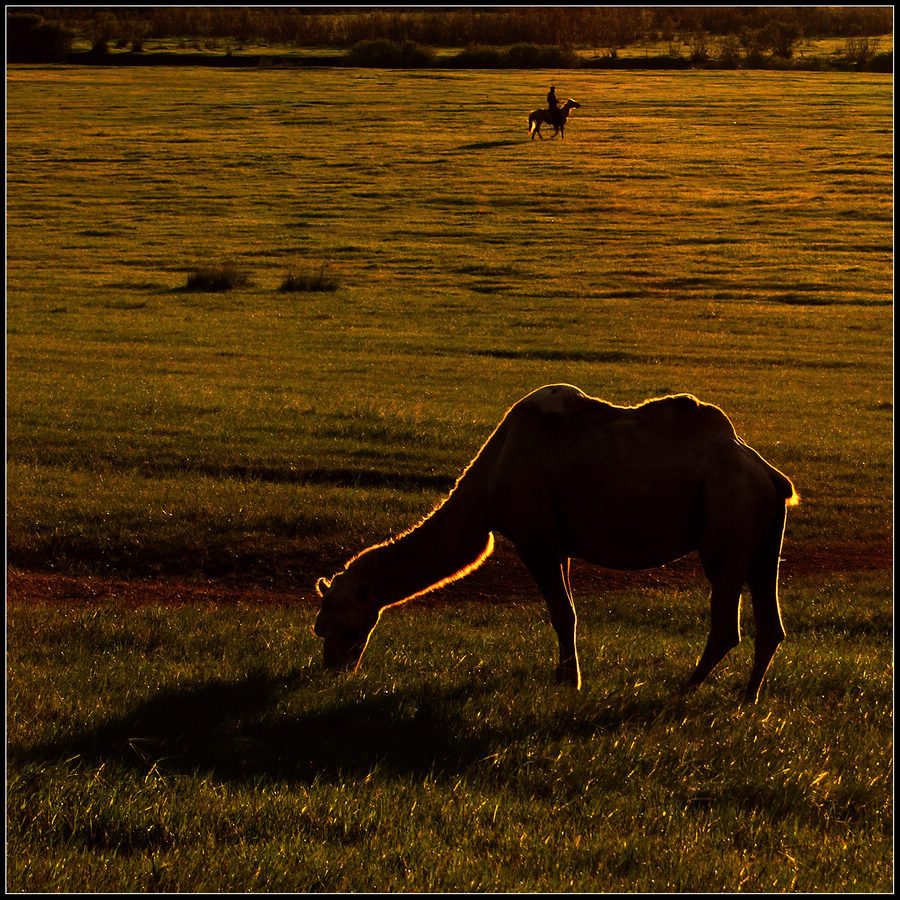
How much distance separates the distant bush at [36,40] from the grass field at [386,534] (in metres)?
47.8

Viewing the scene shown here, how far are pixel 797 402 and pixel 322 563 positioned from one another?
12.6 m

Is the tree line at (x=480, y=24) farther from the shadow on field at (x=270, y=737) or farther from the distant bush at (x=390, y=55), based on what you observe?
the shadow on field at (x=270, y=737)

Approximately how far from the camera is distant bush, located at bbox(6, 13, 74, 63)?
89.2 m

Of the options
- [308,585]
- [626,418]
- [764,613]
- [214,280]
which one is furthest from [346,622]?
[214,280]

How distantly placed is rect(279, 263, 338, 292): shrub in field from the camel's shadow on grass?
27339 millimetres

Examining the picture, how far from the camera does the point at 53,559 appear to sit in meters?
13.2

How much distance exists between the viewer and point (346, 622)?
29.5ft

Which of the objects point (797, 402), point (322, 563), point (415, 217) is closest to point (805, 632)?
point (322, 563)

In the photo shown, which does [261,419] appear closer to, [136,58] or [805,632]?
[805,632]

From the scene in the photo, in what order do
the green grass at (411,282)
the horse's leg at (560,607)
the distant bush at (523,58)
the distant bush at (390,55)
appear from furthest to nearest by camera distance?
the distant bush at (390,55) < the distant bush at (523,58) < the green grass at (411,282) < the horse's leg at (560,607)

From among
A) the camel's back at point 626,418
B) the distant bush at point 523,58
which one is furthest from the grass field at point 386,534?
the distant bush at point 523,58

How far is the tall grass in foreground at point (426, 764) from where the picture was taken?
591cm

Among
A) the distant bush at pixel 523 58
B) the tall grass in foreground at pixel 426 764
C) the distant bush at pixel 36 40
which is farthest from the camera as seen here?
the distant bush at pixel 36 40

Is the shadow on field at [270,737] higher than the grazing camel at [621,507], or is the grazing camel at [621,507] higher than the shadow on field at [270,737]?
the grazing camel at [621,507]
